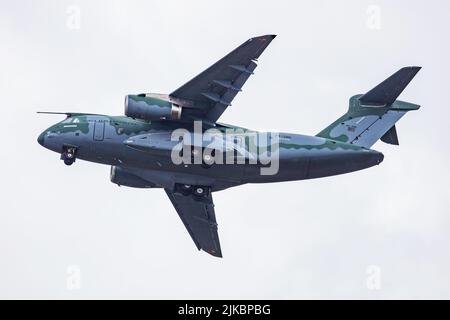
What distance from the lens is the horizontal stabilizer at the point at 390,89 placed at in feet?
88.2

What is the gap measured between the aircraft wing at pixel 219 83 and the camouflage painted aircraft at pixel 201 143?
0.07 feet

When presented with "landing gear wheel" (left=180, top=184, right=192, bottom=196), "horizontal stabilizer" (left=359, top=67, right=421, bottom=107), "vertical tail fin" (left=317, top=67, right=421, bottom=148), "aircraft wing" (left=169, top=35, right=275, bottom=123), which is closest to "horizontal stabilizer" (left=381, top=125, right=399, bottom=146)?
"vertical tail fin" (left=317, top=67, right=421, bottom=148)

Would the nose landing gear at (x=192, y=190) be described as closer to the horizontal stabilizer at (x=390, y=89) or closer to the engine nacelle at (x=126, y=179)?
the engine nacelle at (x=126, y=179)

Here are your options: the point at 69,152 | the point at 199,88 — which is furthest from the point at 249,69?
the point at 69,152

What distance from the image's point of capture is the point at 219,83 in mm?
25516

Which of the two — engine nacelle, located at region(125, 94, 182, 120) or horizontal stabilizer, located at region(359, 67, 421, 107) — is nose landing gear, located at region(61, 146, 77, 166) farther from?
horizontal stabilizer, located at region(359, 67, 421, 107)

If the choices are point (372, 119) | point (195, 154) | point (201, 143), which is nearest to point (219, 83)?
point (201, 143)

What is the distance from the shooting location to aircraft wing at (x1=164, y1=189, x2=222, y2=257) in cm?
2908

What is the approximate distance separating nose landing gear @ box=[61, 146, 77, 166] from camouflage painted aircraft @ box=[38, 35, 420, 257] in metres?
0.02

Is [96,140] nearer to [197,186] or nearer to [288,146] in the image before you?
[197,186]

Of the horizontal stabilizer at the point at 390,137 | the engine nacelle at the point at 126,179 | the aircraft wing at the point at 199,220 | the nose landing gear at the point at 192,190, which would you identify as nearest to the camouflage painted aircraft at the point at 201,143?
the nose landing gear at the point at 192,190

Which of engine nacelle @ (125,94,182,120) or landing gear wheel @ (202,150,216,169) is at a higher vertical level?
engine nacelle @ (125,94,182,120)

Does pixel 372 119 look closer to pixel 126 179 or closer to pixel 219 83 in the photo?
pixel 219 83

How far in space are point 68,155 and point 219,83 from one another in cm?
402
